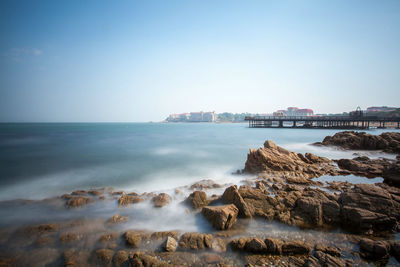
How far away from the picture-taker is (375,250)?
430cm

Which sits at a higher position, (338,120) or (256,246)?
(338,120)

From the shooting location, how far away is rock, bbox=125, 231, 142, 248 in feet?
15.8

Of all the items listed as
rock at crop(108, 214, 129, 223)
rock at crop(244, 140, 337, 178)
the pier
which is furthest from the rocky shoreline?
the pier

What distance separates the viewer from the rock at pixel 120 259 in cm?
423

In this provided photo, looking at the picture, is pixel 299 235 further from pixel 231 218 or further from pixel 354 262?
pixel 231 218

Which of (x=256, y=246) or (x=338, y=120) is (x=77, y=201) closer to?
(x=256, y=246)

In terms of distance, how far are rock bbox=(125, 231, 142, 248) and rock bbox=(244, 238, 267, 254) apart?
2797 mm

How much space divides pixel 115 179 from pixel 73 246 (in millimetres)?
6712

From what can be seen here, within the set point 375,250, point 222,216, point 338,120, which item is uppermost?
point 338,120

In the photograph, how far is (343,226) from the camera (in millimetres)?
5480

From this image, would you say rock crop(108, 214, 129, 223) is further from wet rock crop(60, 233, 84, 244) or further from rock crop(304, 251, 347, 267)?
rock crop(304, 251, 347, 267)

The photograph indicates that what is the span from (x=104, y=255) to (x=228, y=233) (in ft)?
10.5

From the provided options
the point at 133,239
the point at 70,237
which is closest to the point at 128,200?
the point at 70,237

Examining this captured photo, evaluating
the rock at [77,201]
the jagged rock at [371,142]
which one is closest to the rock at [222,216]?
the rock at [77,201]
